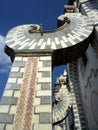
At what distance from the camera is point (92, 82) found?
4.98m

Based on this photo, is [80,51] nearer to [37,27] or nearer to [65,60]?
[65,60]

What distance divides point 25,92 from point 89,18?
8.97ft

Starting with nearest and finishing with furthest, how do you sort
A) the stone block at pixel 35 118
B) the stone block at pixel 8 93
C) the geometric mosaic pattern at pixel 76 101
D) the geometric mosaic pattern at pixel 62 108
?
the stone block at pixel 35 118 < the stone block at pixel 8 93 < the geometric mosaic pattern at pixel 76 101 < the geometric mosaic pattern at pixel 62 108

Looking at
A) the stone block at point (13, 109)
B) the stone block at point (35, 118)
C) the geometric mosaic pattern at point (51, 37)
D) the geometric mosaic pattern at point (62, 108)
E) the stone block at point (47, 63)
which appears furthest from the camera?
the geometric mosaic pattern at point (62, 108)

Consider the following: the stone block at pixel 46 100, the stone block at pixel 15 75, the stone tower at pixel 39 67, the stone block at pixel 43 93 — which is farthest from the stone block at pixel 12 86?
the stone block at pixel 46 100

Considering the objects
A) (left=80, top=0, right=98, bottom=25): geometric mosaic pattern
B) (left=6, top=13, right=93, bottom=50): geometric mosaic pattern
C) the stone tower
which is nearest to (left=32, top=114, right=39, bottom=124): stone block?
the stone tower

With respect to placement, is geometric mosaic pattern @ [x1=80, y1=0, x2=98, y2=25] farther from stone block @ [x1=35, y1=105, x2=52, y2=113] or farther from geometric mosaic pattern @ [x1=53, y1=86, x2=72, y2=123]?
geometric mosaic pattern @ [x1=53, y1=86, x2=72, y2=123]

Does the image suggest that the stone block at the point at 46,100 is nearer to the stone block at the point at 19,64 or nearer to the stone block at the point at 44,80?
the stone block at the point at 44,80

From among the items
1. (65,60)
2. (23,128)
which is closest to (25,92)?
(23,128)

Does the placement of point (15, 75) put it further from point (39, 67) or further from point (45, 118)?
point (45, 118)

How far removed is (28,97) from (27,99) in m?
0.04

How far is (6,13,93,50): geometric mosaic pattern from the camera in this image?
4.07 metres

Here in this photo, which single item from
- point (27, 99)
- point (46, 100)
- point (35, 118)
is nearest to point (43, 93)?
point (46, 100)

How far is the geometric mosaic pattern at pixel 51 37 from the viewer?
407 cm
